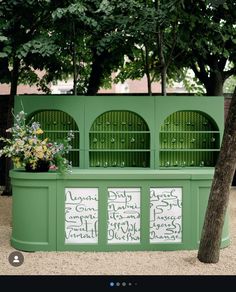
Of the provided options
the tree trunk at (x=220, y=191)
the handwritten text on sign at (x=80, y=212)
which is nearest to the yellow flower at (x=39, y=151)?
the handwritten text on sign at (x=80, y=212)

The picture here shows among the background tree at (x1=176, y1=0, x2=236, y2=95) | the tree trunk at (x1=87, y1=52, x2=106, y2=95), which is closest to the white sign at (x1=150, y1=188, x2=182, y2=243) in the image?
the background tree at (x1=176, y1=0, x2=236, y2=95)

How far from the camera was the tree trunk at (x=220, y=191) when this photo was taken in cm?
586

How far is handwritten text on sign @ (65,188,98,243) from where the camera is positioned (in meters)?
6.70

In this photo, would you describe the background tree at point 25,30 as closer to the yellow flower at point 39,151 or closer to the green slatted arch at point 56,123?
the green slatted arch at point 56,123

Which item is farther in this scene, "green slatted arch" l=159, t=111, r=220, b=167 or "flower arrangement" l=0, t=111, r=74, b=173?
"green slatted arch" l=159, t=111, r=220, b=167

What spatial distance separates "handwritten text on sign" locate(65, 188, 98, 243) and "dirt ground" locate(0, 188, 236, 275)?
0.32 m

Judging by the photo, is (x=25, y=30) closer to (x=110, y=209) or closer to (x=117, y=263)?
(x=110, y=209)

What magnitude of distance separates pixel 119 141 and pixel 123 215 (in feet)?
5.08

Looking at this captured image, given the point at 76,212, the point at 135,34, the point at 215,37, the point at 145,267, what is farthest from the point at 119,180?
the point at 215,37

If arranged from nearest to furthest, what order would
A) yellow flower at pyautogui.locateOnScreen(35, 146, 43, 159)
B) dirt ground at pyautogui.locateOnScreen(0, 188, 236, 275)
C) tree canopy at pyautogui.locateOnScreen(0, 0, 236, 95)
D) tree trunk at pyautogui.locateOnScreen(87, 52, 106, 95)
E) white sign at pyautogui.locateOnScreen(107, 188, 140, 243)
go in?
dirt ground at pyautogui.locateOnScreen(0, 188, 236, 275)
yellow flower at pyautogui.locateOnScreen(35, 146, 43, 159)
white sign at pyautogui.locateOnScreen(107, 188, 140, 243)
tree canopy at pyautogui.locateOnScreen(0, 0, 236, 95)
tree trunk at pyautogui.locateOnScreen(87, 52, 106, 95)

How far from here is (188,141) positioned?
793 centimetres

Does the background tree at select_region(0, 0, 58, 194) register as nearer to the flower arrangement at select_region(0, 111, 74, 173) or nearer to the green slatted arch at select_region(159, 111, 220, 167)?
the flower arrangement at select_region(0, 111, 74, 173)

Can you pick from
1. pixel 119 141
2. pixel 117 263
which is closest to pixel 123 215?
pixel 117 263

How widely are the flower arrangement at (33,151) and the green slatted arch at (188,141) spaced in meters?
1.80
